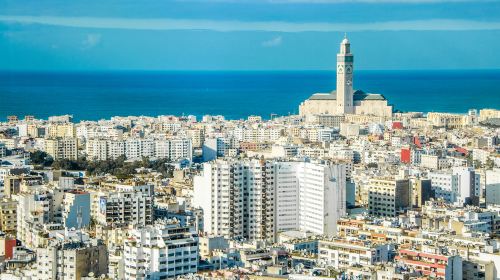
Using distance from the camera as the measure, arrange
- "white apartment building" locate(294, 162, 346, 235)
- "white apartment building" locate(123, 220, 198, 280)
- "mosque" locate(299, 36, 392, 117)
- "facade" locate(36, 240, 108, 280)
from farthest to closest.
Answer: "mosque" locate(299, 36, 392, 117), "white apartment building" locate(294, 162, 346, 235), "facade" locate(36, 240, 108, 280), "white apartment building" locate(123, 220, 198, 280)

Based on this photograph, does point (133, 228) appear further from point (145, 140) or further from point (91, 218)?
point (145, 140)

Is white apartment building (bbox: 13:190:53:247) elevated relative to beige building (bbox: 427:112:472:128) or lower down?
lower down

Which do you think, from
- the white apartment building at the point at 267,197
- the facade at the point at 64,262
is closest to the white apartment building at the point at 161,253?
the facade at the point at 64,262

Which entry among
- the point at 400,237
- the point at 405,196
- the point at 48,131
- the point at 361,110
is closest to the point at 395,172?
the point at 405,196

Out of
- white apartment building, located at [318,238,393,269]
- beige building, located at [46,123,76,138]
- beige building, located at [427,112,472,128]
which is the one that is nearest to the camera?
white apartment building, located at [318,238,393,269]

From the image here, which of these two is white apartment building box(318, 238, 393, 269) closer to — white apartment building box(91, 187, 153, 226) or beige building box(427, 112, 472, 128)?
white apartment building box(91, 187, 153, 226)

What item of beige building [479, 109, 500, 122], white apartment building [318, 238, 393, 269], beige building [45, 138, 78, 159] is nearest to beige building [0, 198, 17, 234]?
white apartment building [318, 238, 393, 269]

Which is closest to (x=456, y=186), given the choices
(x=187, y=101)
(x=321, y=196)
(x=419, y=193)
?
(x=419, y=193)
